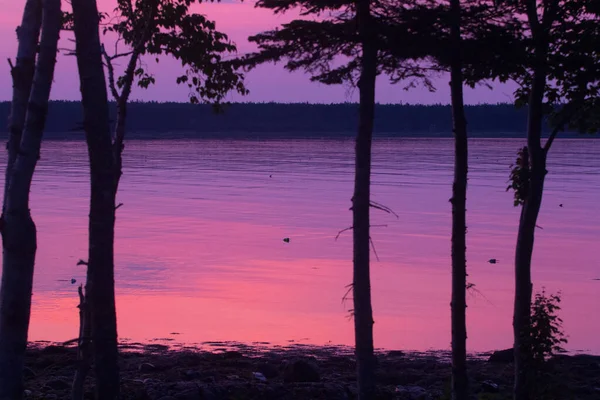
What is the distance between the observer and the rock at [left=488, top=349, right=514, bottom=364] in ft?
50.8

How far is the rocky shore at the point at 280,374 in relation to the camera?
12047mm

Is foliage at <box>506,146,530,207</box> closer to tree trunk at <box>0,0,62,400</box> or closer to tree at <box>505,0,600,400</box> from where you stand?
tree at <box>505,0,600,400</box>

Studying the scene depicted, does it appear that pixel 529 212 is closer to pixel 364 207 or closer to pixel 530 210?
pixel 530 210

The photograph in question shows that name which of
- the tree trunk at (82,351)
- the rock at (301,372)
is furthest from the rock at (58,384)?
the tree trunk at (82,351)

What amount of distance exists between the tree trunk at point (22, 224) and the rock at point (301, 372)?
521 cm

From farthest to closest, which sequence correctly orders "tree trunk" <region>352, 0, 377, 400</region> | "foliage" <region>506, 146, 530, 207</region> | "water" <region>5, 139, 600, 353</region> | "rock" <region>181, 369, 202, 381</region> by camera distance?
"water" <region>5, 139, 600, 353</region>, "rock" <region>181, 369, 202, 381</region>, "foliage" <region>506, 146, 530, 207</region>, "tree trunk" <region>352, 0, 377, 400</region>

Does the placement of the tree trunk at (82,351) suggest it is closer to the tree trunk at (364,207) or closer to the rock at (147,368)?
the tree trunk at (364,207)

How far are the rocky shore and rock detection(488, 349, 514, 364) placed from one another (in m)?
0.02

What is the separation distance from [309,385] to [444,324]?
6.00 meters

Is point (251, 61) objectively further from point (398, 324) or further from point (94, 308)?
point (398, 324)

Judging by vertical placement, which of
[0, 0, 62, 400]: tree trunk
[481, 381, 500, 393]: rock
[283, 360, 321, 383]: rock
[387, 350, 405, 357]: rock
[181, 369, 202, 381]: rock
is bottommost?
[387, 350, 405, 357]: rock

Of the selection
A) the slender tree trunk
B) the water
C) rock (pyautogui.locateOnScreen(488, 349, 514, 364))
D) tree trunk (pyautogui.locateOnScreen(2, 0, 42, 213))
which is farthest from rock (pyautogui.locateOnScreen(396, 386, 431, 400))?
tree trunk (pyautogui.locateOnScreen(2, 0, 42, 213))

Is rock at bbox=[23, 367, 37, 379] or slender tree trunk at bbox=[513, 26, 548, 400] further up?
slender tree trunk at bbox=[513, 26, 548, 400]

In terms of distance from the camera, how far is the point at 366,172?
10492mm
